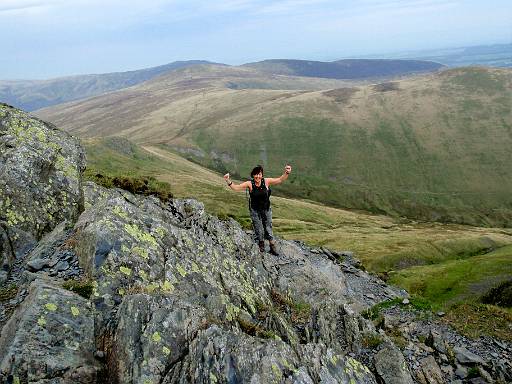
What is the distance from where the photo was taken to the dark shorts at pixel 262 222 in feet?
94.4

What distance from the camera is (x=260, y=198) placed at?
1088 inches

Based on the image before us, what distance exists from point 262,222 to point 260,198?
258 cm

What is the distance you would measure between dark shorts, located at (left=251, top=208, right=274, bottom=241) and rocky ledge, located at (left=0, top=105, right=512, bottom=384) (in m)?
1.64

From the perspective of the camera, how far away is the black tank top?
27.0 m

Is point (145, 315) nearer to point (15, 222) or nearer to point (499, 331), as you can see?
point (15, 222)

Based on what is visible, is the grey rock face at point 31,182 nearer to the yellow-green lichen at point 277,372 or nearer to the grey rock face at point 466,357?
the yellow-green lichen at point 277,372

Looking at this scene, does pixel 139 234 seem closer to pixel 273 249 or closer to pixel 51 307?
pixel 51 307

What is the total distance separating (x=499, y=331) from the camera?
2570cm

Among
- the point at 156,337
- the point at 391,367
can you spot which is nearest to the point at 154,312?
the point at 156,337

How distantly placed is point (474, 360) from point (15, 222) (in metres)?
25.0

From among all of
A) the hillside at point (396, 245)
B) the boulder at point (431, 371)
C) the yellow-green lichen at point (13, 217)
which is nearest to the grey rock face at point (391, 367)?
the boulder at point (431, 371)

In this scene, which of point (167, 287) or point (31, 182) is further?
point (31, 182)

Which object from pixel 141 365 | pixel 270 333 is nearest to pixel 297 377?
pixel 270 333

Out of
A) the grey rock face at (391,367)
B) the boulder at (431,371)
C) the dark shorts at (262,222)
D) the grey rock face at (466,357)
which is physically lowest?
the grey rock face at (466,357)
